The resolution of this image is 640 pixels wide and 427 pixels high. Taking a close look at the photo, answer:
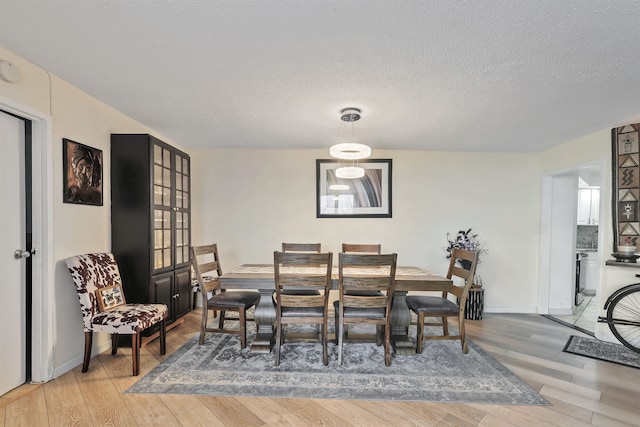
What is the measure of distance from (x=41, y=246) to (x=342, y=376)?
99.3 inches

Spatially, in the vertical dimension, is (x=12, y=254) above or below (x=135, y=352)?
above

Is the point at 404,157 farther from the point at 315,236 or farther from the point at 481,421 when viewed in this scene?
the point at 481,421

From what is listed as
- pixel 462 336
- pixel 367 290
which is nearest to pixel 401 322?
pixel 462 336

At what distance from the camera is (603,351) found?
114 inches

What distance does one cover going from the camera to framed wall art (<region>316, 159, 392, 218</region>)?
14.0 feet

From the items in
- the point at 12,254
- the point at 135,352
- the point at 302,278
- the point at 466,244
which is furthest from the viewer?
the point at 466,244

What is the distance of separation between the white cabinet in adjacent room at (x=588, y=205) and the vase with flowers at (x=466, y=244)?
103 inches

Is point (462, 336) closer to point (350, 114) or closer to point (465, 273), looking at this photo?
point (465, 273)

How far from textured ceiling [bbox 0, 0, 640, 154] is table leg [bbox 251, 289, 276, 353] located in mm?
1806

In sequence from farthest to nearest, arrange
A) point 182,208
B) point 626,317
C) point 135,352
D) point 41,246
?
point 182,208, point 626,317, point 135,352, point 41,246

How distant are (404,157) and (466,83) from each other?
6.91ft

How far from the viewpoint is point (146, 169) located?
2.89m

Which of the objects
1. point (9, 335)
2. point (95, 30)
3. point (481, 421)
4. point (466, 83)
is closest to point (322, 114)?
point (466, 83)

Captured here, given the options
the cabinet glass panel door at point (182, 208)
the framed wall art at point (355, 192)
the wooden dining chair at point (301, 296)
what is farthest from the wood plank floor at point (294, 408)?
the framed wall art at point (355, 192)
